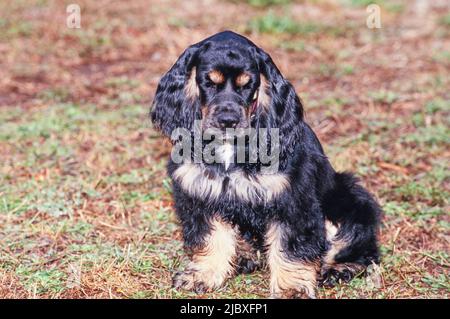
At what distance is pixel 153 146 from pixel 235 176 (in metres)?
2.70

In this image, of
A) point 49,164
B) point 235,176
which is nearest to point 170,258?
point 235,176

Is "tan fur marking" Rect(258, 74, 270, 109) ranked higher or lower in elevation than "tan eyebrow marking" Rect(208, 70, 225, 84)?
lower

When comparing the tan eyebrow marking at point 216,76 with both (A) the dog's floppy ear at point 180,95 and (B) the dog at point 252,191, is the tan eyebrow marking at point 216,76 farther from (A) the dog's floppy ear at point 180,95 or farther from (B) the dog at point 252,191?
(A) the dog's floppy ear at point 180,95

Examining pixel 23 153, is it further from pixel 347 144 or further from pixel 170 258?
pixel 347 144

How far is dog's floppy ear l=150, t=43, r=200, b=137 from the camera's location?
188 inches

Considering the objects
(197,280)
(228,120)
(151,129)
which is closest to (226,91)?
(228,120)

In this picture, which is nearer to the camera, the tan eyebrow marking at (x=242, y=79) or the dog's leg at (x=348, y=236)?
the tan eyebrow marking at (x=242, y=79)

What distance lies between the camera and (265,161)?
4652 millimetres

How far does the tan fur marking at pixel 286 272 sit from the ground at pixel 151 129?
0.18 metres

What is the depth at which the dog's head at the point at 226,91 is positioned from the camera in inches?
180

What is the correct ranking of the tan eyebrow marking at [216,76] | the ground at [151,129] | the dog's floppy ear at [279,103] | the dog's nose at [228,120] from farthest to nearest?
the ground at [151,129] < the dog's floppy ear at [279,103] < the tan eyebrow marking at [216,76] < the dog's nose at [228,120]

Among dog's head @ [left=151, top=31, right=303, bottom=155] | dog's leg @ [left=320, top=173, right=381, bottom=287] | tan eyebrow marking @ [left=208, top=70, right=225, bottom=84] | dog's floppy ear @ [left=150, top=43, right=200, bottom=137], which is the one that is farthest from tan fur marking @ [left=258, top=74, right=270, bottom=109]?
dog's leg @ [left=320, top=173, right=381, bottom=287]

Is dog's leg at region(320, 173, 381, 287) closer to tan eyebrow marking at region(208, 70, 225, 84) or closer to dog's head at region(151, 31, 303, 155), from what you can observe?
dog's head at region(151, 31, 303, 155)

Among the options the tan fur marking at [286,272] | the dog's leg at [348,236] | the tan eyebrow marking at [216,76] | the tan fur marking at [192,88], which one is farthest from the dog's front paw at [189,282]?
the tan eyebrow marking at [216,76]
